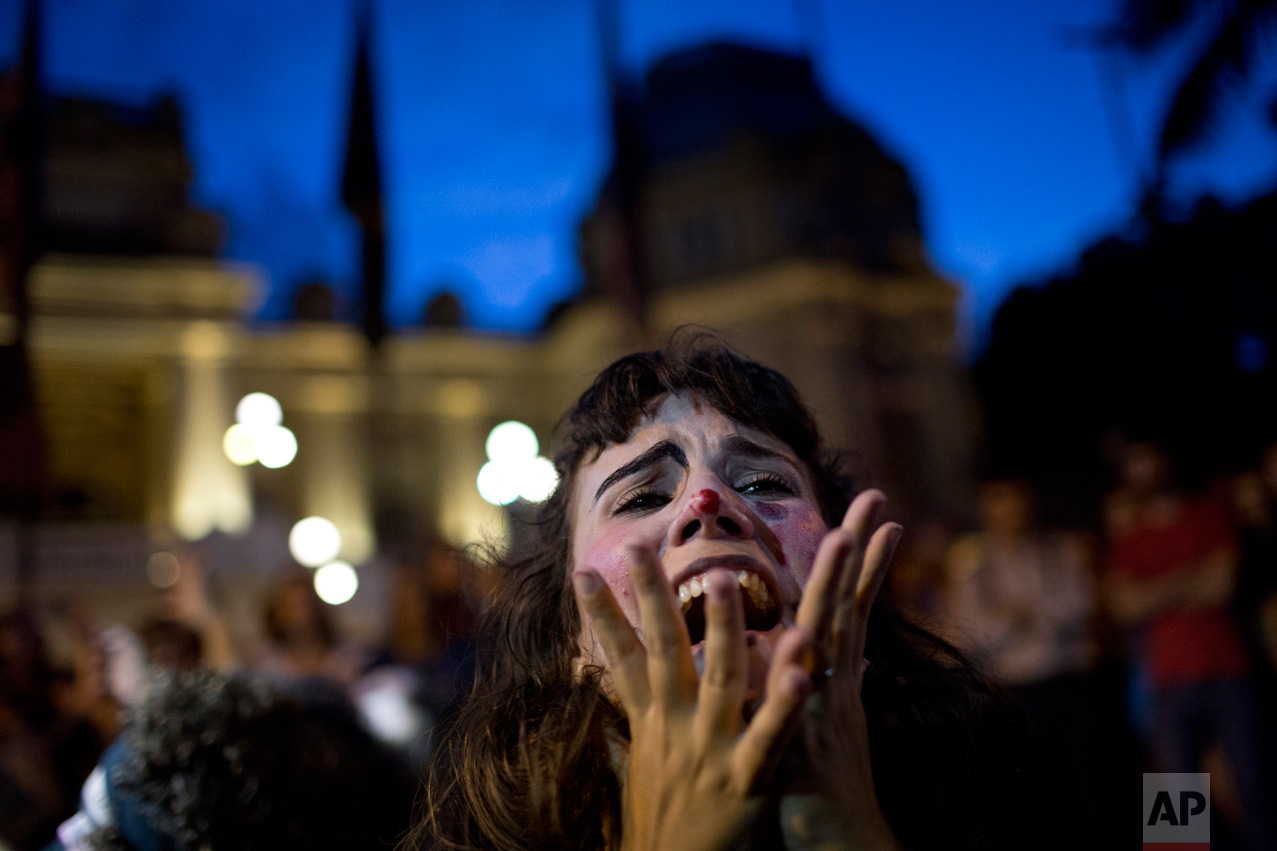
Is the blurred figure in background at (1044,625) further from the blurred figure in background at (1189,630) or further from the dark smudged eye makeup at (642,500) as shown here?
the dark smudged eye makeup at (642,500)

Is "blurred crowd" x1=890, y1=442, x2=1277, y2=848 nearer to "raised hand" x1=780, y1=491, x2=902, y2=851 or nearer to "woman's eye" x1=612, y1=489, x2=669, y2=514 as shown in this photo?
"woman's eye" x1=612, y1=489, x2=669, y2=514

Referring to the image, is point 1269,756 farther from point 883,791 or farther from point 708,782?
point 708,782

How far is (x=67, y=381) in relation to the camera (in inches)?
886

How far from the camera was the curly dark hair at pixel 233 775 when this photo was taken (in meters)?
1.61

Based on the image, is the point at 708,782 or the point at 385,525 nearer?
the point at 708,782

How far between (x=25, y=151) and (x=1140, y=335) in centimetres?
2518

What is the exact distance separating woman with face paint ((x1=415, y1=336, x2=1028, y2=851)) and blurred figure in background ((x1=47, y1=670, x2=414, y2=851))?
0.29 metres

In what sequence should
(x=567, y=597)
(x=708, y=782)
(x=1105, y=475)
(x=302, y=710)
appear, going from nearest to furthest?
(x=708, y=782), (x=567, y=597), (x=302, y=710), (x=1105, y=475)

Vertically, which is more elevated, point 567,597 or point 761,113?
point 761,113

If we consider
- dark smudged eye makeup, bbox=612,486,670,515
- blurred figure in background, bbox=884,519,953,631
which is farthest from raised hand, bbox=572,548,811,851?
blurred figure in background, bbox=884,519,953,631

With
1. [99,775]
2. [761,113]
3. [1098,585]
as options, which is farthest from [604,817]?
[761,113]

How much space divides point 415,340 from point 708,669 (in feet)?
92.5

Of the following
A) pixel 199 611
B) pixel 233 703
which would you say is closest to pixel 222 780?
pixel 233 703

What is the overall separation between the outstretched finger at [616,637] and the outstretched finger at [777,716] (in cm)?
13
